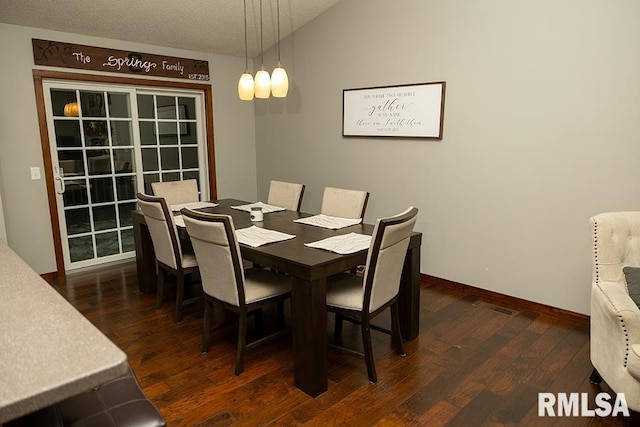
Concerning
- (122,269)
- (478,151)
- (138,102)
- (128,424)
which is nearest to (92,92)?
(138,102)

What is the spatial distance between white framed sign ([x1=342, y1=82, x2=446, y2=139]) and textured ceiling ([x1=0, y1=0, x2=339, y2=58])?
41.7 inches

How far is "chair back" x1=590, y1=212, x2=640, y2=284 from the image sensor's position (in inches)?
93.0

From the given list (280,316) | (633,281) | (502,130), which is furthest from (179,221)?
(633,281)

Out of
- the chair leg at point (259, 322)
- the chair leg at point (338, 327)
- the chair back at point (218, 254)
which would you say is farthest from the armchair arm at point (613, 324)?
the chair leg at point (259, 322)

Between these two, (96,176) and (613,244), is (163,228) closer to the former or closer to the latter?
(96,176)

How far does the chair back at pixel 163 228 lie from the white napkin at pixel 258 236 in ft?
1.69

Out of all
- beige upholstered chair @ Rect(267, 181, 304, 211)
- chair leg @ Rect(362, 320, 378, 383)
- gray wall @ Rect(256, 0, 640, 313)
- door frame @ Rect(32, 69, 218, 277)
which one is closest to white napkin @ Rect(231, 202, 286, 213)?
beige upholstered chair @ Rect(267, 181, 304, 211)

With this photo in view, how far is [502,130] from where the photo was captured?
11.1ft

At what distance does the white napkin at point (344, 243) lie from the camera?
2.46 meters

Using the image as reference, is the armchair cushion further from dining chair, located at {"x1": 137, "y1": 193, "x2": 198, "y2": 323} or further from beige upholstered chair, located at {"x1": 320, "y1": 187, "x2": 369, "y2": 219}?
dining chair, located at {"x1": 137, "y1": 193, "x2": 198, "y2": 323}

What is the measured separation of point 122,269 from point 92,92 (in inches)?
70.5

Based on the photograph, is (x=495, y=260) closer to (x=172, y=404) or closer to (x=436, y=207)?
(x=436, y=207)

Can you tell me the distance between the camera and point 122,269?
4.43 metres

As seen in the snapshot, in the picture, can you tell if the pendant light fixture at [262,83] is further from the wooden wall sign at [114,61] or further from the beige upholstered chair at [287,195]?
the wooden wall sign at [114,61]
